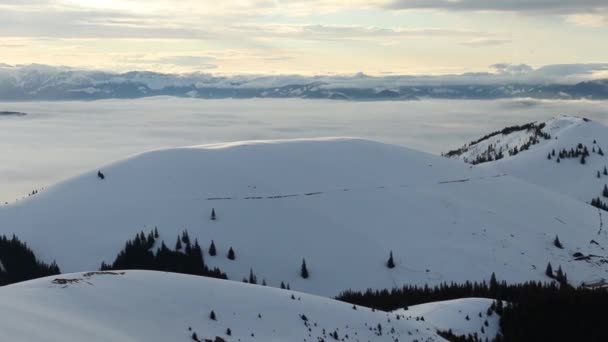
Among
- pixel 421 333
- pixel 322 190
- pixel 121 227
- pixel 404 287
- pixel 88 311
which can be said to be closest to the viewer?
pixel 88 311

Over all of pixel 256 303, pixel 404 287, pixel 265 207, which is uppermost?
pixel 256 303

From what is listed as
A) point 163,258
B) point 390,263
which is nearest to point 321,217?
point 390,263

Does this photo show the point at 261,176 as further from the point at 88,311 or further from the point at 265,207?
the point at 88,311

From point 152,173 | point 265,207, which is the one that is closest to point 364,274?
point 265,207

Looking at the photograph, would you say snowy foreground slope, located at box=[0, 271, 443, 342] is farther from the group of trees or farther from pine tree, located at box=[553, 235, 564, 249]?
pine tree, located at box=[553, 235, 564, 249]

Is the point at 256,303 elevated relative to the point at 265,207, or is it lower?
elevated

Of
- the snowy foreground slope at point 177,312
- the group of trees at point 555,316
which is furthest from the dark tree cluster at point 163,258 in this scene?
the snowy foreground slope at point 177,312

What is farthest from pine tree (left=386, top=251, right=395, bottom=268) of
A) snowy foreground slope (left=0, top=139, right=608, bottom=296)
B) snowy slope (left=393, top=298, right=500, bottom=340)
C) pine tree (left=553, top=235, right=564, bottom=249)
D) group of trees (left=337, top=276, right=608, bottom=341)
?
snowy slope (left=393, top=298, right=500, bottom=340)
